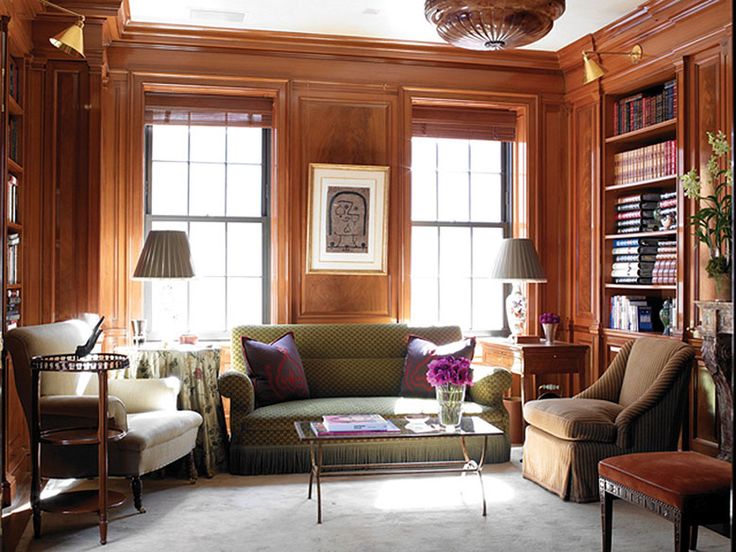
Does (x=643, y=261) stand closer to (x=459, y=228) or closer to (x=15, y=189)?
(x=459, y=228)

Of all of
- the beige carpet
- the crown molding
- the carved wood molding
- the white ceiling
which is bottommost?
the beige carpet

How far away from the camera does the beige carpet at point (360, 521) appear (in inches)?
147

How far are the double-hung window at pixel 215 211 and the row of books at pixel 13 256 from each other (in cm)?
118

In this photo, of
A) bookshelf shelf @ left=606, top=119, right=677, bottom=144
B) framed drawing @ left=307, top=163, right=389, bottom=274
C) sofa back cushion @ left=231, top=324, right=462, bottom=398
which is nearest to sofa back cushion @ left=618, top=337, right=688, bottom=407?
sofa back cushion @ left=231, top=324, right=462, bottom=398

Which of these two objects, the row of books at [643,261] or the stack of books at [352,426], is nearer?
the stack of books at [352,426]

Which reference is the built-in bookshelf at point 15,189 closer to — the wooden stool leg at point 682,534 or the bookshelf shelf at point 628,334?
the wooden stool leg at point 682,534

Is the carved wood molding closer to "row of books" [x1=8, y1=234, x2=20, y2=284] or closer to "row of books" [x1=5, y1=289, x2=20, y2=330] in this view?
"row of books" [x1=5, y1=289, x2=20, y2=330]

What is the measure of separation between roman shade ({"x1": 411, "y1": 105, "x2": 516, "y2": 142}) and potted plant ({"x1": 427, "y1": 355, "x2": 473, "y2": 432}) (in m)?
2.71

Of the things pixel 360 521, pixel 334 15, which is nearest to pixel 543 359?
pixel 360 521

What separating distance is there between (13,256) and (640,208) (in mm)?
4217

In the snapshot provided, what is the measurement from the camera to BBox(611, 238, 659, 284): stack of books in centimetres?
569

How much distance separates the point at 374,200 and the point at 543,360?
1735mm

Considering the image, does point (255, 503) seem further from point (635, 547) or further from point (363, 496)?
point (635, 547)

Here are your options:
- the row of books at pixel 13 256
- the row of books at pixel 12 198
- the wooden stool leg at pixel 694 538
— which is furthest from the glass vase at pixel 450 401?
the row of books at pixel 12 198
